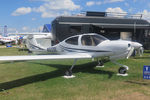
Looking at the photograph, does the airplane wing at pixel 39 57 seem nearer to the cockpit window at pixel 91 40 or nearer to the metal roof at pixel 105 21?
the cockpit window at pixel 91 40

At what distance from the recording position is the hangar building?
18.2 meters

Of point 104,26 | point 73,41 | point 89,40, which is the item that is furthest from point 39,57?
point 104,26

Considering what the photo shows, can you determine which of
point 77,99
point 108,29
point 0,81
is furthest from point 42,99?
point 108,29

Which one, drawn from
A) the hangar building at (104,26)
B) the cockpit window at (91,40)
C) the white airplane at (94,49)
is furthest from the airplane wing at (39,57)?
the hangar building at (104,26)

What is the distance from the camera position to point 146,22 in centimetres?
2055

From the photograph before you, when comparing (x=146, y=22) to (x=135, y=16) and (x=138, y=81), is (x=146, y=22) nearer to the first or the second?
(x=135, y=16)

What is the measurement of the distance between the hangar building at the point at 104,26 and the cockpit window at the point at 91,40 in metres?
10.3

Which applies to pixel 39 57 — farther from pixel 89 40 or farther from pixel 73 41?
pixel 89 40

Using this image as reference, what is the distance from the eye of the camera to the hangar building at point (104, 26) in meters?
18.2

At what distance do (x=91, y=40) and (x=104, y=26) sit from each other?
11494 mm

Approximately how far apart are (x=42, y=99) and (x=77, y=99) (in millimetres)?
1023

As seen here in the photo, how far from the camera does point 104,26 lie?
18500 millimetres

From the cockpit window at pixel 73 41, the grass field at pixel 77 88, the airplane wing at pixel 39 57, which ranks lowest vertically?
the grass field at pixel 77 88

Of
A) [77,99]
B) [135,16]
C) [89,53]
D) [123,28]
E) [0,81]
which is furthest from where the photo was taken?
[135,16]
